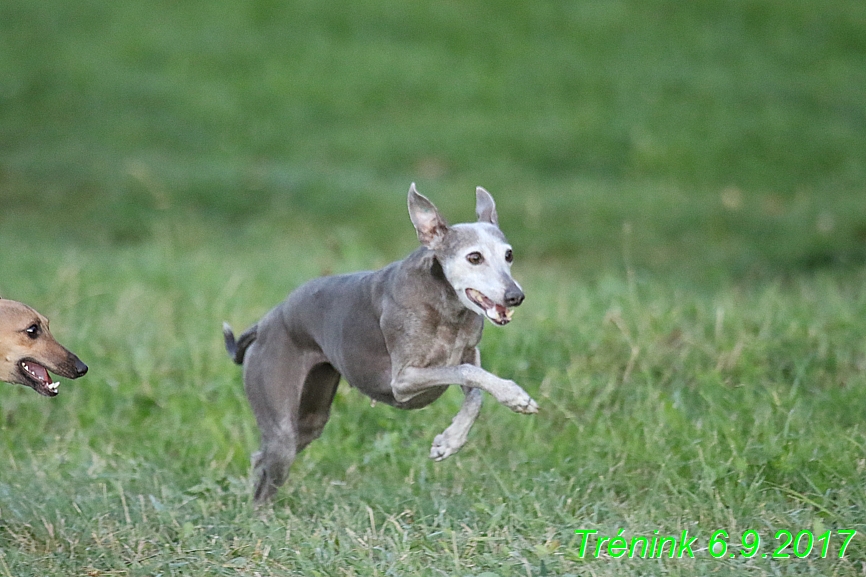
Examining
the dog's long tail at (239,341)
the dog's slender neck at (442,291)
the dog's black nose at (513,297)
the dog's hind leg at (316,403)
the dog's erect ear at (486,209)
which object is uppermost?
the dog's erect ear at (486,209)

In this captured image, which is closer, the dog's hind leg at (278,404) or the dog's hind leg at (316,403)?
the dog's hind leg at (278,404)

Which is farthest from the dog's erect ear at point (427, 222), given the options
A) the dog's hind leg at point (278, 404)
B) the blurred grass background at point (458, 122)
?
the blurred grass background at point (458, 122)

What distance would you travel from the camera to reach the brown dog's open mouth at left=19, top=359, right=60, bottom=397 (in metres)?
4.88

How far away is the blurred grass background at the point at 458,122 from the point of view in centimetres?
1189

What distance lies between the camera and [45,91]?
1585 centimetres

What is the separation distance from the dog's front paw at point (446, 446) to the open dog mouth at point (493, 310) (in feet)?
1.97

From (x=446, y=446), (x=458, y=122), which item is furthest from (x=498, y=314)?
(x=458, y=122)

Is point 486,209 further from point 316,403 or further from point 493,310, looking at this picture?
point 316,403

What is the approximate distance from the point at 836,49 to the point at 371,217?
27.9 feet

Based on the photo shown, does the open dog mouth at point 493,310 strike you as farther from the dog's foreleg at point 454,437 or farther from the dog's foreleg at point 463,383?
the dog's foreleg at point 454,437

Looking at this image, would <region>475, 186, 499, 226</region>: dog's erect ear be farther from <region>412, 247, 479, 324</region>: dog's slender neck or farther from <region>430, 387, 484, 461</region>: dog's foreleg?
<region>430, 387, 484, 461</region>: dog's foreleg

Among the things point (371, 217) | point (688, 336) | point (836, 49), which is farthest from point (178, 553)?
point (836, 49)

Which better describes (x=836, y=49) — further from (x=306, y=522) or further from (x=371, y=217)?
(x=306, y=522)

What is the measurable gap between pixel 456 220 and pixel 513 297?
7242 millimetres
